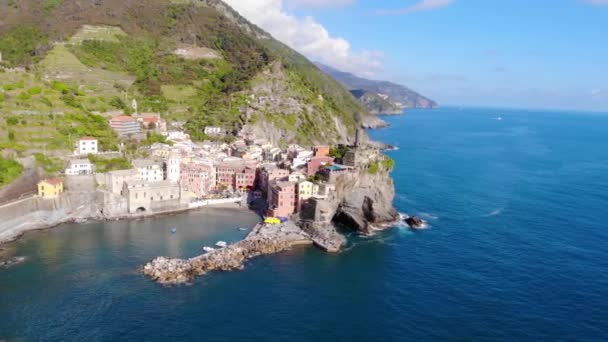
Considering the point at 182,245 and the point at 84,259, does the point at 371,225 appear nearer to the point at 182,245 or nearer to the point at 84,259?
the point at 182,245

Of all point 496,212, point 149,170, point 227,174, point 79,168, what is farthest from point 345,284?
point 79,168

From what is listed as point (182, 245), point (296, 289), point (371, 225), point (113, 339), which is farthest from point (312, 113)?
point (113, 339)

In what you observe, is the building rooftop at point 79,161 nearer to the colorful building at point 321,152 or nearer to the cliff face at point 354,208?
the cliff face at point 354,208

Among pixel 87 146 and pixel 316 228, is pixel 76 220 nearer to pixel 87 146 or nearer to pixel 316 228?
pixel 87 146

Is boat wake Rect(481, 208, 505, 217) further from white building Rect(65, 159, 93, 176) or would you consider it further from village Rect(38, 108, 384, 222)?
white building Rect(65, 159, 93, 176)

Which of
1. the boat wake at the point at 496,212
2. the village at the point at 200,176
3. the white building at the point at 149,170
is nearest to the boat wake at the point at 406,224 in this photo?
the boat wake at the point at 496,212

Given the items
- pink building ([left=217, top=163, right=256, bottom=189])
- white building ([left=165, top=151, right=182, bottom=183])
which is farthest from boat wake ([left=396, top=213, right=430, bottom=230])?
white building ([left=165, top=151, right=182, bottom=183])
